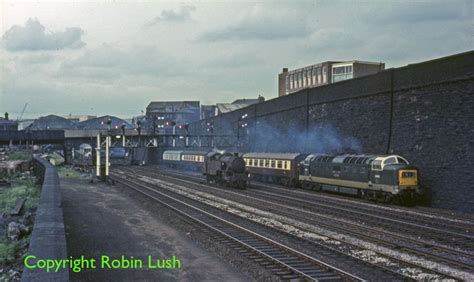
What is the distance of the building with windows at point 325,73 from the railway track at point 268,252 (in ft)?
190

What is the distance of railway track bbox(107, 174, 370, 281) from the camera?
12.4 metres

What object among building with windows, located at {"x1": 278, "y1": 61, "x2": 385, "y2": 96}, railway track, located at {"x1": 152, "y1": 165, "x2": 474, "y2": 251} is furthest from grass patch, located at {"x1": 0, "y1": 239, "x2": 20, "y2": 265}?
building with windows, located at {"x1": 278, "y1": 61, "x2": 385, "y2": 96}

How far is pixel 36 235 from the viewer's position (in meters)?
11.0

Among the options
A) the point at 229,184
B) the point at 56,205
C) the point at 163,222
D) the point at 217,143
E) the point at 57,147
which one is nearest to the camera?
the point at 56,205

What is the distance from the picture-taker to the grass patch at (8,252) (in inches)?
549

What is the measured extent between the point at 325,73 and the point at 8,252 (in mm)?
70919

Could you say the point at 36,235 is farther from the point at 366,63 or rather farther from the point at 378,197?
the point at 366,63

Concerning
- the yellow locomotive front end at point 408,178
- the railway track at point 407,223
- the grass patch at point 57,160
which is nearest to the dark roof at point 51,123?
the grass patch at point 57,160

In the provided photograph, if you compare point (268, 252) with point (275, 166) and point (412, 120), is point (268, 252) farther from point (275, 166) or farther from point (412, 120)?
point (275, 166)

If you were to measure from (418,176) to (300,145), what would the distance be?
20.6 meters

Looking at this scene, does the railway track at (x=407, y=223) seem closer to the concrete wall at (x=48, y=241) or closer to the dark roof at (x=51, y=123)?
the concrete wall at (x=48, y=241)

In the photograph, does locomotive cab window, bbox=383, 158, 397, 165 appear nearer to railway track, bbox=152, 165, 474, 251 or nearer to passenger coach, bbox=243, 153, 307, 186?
railway track, bbox=152, 165, 474, 251

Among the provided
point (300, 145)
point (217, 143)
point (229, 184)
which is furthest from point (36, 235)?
point (217, 143)

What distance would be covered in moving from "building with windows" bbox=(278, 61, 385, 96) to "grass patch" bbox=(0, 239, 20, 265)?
65.0m
